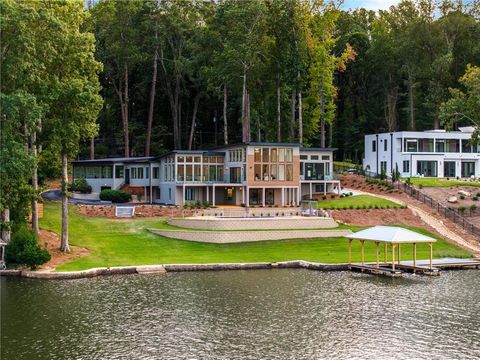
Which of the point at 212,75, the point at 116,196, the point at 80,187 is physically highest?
the point at 212,75

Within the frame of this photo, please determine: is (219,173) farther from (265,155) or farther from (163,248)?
(163,248)

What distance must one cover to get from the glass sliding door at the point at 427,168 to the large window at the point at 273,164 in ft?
70.8

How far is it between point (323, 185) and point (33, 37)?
36027 millimetres

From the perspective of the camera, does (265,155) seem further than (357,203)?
Yes

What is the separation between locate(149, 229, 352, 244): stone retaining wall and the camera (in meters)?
48.6

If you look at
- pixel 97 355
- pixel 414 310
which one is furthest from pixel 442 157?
pixel 97 355

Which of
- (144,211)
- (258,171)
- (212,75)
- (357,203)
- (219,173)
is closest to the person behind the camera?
(144,211)

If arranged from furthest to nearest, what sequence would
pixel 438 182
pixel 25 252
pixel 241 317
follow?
pixel 438 182 < pixel 25 252 < pixel 241 317

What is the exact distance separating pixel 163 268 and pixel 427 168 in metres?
45.8

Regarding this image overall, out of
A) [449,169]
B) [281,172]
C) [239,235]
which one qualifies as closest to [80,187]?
[281,172]

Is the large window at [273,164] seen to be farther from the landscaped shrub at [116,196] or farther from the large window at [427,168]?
the large window at [427,168]

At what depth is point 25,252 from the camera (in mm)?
38969

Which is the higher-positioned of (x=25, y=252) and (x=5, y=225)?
(x=5, y=225)

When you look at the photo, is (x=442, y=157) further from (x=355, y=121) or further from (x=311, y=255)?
(x=311, y=255)
